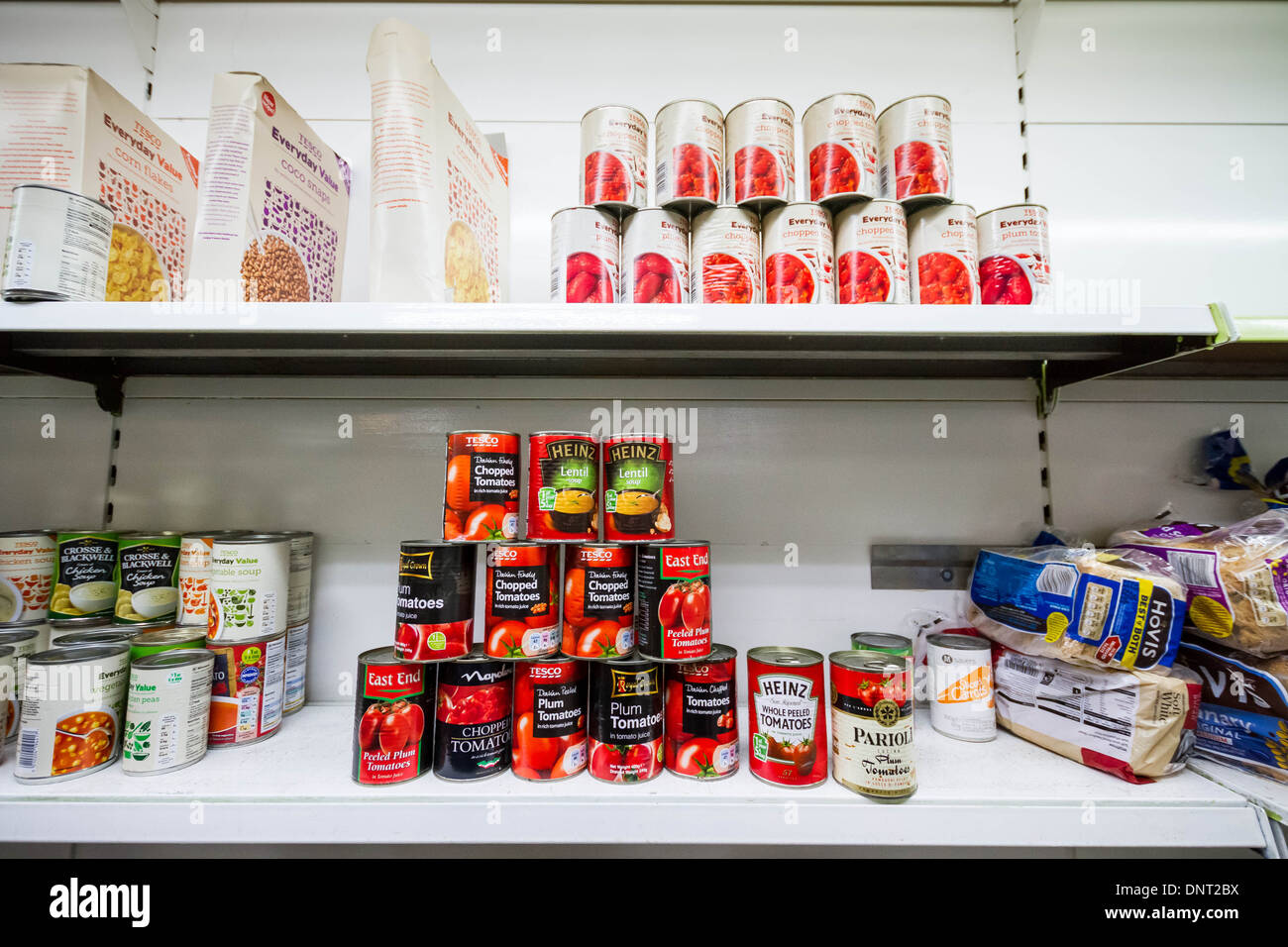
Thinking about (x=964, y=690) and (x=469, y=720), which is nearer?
(x=469, y=720)

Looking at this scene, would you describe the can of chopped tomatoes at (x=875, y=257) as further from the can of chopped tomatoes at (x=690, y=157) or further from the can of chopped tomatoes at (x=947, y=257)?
the can of chopped tomatoes at (x=690, y=157)

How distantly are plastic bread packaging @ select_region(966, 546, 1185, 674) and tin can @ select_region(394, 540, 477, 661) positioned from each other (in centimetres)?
94

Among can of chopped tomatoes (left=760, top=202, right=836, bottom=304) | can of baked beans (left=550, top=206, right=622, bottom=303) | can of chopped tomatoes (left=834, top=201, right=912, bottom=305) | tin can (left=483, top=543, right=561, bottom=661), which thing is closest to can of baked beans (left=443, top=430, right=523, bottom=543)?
tin can (left=483, top=543, right=561, bottom=661)

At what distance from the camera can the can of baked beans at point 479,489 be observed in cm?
82

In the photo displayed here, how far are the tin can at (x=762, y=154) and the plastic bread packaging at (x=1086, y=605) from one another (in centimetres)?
77

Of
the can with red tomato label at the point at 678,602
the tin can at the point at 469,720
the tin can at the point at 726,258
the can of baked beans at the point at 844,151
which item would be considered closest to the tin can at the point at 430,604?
the tin can at the point at 469,720

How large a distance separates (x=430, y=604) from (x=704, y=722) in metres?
0.45

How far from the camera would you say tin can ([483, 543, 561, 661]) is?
31.7 inches

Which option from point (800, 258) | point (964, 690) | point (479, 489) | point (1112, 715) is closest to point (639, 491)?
point (479, 489)

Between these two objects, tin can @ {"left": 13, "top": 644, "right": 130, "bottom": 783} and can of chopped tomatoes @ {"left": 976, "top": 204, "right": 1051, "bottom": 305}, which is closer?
tin can @ {"left": 13, "top": 644, "right": 130, "bottom": 783}

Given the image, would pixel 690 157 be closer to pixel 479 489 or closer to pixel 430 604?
pixel 479 489

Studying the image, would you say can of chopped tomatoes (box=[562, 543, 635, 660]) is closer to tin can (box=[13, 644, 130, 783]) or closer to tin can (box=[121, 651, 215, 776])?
tin can (box=[121, 651, 215, 776])

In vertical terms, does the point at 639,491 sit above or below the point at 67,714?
above

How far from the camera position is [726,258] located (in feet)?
2.81
